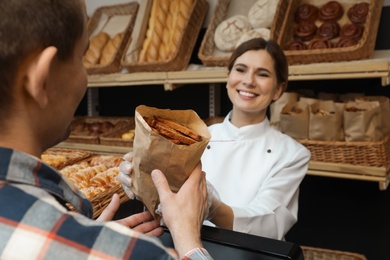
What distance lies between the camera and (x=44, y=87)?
469mm

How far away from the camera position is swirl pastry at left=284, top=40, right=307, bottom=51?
1.99 m

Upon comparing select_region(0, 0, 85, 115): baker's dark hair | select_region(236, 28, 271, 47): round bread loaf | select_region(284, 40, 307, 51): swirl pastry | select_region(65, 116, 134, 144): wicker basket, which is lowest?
select_region(65, 116, 134, 144): wicker basket

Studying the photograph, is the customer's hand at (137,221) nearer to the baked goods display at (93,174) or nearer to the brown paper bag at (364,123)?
the baked goods display at (93,174)

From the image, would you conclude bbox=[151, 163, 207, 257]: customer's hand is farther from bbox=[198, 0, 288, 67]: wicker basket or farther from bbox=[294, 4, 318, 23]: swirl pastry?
bbox=[294, 4, 318, 23]: swirl pastry

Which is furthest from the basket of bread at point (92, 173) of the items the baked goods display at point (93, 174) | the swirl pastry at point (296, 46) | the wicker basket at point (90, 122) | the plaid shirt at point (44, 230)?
the swirl pastry at point (296, 46)

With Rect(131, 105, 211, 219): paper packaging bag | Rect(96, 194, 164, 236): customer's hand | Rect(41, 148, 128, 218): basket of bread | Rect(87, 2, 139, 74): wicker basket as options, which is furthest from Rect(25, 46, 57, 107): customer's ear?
Rect(87, 2, 139, 74): wicker basket

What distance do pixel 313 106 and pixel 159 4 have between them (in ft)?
4.21

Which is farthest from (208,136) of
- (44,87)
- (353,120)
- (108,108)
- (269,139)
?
(108,108)

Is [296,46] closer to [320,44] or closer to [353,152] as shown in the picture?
[320,44]

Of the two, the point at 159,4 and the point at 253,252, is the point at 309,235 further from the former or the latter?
the point at 253,252

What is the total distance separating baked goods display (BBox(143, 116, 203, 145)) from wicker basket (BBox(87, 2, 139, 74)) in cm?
171

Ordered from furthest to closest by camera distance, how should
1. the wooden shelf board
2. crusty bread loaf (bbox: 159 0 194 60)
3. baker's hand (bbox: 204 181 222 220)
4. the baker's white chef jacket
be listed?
crusty bread loaf (bbox: 159 0 194 60), the wooden shelf board, the baker's white chef jacket, baker's hand (bbox: 204 181 222 220)

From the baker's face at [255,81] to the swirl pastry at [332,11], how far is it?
0.69 meters

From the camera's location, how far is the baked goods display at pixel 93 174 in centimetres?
147
